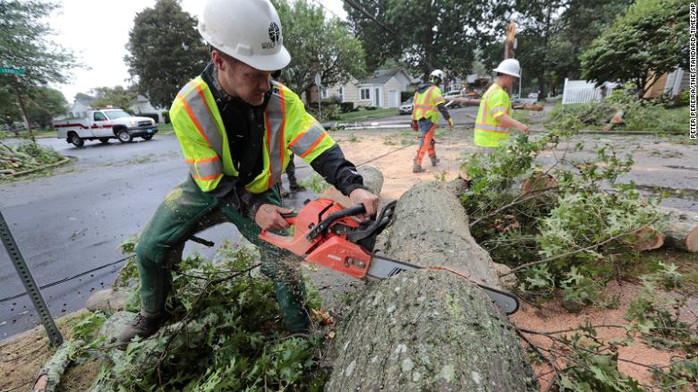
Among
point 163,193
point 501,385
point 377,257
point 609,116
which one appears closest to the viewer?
point 501,385

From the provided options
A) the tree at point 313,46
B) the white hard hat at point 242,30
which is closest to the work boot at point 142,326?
the white hard hat at point 242,30

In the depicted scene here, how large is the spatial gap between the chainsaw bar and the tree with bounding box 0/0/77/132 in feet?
46.0

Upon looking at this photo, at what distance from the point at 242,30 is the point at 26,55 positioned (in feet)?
48.3

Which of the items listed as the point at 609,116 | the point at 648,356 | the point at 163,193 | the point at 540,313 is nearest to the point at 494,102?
the point at 540,313

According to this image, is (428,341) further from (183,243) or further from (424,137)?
(424,137)

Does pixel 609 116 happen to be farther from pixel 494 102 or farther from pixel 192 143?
pixel 192 143

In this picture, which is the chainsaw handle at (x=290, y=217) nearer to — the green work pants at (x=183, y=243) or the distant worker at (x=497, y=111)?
the green work pants at (x=183, y=243)

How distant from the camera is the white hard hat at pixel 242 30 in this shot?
4.98 ft

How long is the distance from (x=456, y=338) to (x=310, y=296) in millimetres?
1217

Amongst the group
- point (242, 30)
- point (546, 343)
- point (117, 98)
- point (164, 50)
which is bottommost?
point (546, 343)

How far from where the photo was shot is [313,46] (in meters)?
22.5

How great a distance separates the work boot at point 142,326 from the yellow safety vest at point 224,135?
3.08ft

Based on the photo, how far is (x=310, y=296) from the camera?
225 centimetres

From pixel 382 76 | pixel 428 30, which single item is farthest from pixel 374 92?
pixel 428 30
